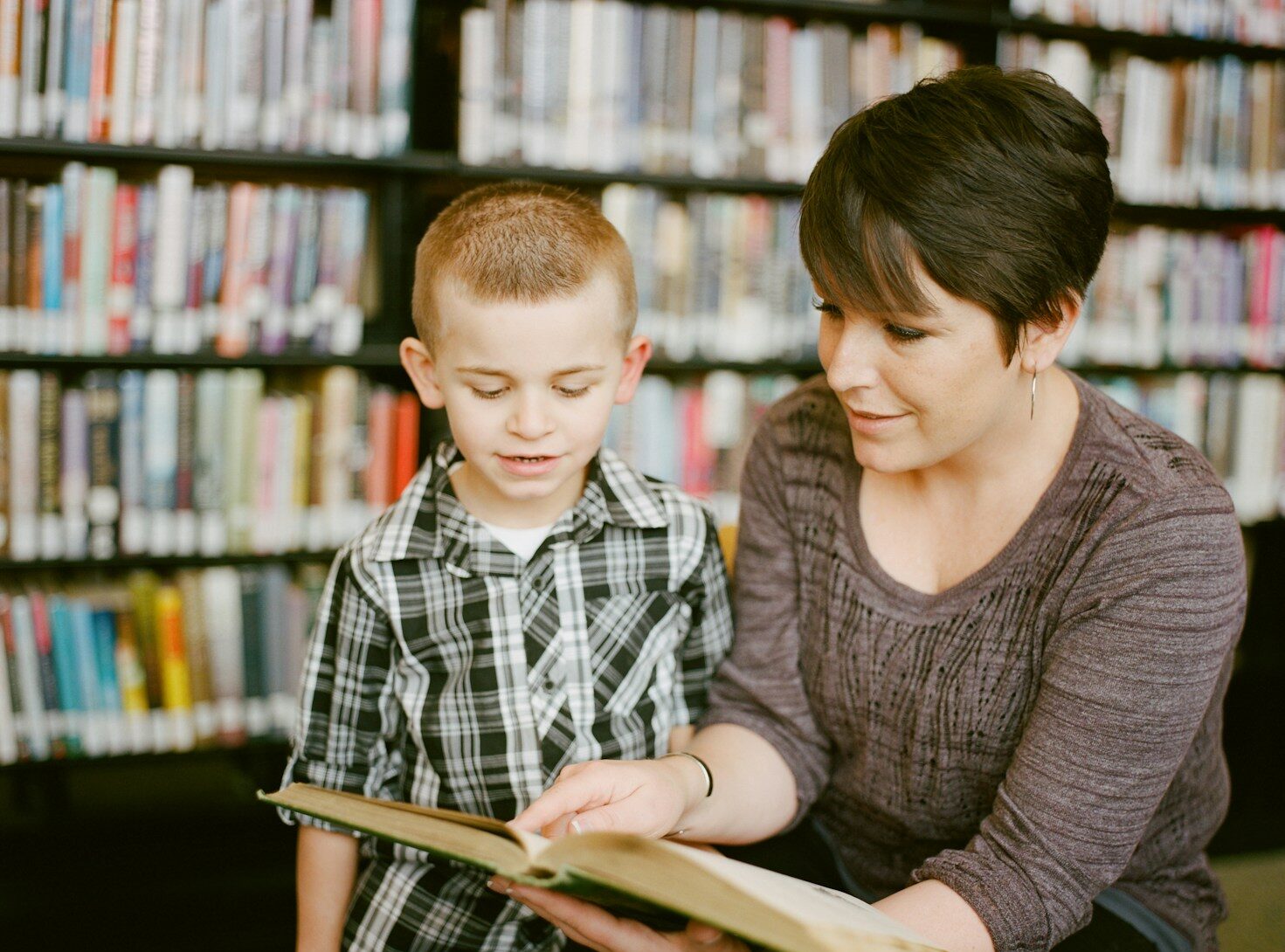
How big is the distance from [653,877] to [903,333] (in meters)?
0.55

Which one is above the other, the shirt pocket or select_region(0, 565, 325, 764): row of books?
the shirt pocket

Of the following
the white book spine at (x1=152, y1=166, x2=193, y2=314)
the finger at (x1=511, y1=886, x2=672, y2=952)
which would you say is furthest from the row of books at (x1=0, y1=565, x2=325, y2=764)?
the finger at (x1=511, y1=886, x2=672, y2=952)

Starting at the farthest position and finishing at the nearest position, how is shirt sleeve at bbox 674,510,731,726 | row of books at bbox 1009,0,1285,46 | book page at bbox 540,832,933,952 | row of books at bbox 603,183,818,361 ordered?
row of books at bbox 1009,0,1285,46
row of books at bbox 603,183,818,361
shirt sleeve at bbox 674,510,731,726
book page at bbox 540,832,933,952

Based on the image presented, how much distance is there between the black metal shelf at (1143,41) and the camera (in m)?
2.15

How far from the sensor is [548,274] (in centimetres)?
98

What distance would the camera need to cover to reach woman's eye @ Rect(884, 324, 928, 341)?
94 centimetres

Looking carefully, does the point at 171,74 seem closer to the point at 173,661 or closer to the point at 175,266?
the point at 175,266

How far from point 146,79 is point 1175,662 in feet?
5.70

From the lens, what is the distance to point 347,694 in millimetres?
1061

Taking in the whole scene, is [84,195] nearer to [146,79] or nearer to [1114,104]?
[146,79]

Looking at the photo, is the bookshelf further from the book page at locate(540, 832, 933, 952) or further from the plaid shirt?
the book page at locate(540, 832, 933, 952)

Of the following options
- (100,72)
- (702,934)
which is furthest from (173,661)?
(702,934)

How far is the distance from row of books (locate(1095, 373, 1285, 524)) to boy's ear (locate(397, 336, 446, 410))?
1.80 m

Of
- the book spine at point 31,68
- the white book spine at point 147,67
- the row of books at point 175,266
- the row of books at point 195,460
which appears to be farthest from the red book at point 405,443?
the book spine at point 31,68
